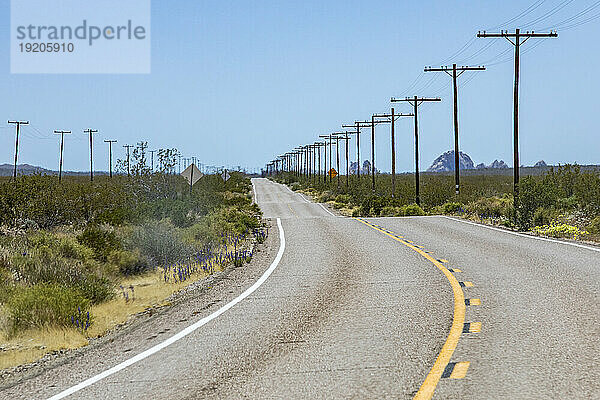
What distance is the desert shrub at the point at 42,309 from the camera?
969 cm

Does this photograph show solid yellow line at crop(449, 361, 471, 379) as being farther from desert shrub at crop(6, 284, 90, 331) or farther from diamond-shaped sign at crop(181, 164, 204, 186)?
diamond-shaped sign at crop(181, 164, 204, 186)

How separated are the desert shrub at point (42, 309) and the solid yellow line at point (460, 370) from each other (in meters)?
5.82

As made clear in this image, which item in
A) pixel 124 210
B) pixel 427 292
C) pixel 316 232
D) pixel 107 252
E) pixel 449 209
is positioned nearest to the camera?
pixel 427 292

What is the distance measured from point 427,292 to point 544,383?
15.9ft

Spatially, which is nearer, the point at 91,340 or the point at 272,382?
the point at 272,382

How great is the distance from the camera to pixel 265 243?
20.3m

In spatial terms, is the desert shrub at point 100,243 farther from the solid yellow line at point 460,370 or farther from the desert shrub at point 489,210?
the desert shrub at point 489,210

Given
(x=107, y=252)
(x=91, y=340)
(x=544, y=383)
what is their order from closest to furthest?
(x=544, y=383) → (x=91, y=340) → (x=107, y=252)

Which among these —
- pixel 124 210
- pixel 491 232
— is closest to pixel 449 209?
pixel 491 232

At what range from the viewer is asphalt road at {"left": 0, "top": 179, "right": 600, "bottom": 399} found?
19.8 feet

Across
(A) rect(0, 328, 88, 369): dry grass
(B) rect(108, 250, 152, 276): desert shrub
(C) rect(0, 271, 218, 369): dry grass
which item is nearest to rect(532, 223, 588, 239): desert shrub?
(B) rect(108, 250, 152, 276): desert shrub

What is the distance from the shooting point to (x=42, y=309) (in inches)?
389

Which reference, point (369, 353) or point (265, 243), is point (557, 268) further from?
point (265, 243)

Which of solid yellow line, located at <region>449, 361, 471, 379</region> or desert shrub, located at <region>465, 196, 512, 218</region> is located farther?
desert shrub, located at <region>465, 196, 512, 218</region>
